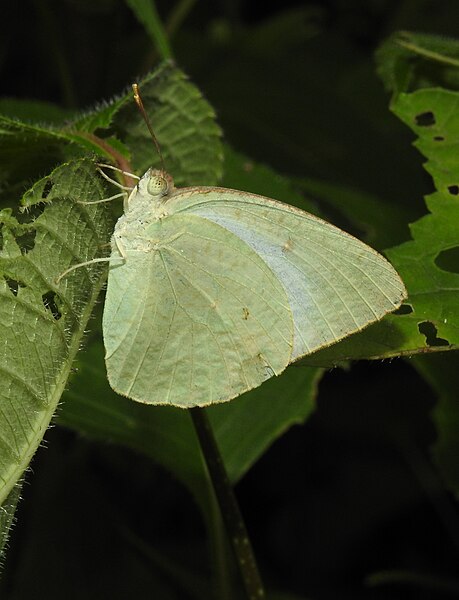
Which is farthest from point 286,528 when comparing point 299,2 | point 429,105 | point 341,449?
point 299,2

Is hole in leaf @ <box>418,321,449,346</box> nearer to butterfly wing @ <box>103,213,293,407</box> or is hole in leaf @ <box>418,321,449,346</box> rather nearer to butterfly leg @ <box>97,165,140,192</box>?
butterfly wing @ <box>103,213,293,407</box>

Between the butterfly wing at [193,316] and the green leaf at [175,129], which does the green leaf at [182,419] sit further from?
the green leaf at [175,129]

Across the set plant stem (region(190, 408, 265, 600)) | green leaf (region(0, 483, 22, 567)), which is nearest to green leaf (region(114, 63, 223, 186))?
plant stem (region(190, 408, 265, 600))

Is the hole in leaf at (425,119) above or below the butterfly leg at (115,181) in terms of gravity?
above

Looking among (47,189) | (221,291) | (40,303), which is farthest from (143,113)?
(40,303)

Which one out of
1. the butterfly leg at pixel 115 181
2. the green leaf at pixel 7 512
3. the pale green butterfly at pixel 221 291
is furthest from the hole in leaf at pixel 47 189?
the green leaf at pixel 7 512

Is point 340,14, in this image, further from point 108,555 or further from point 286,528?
point 108,555
